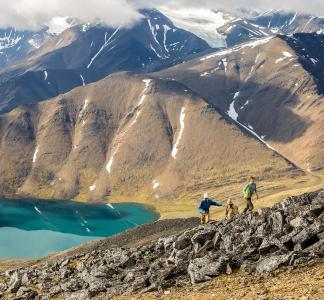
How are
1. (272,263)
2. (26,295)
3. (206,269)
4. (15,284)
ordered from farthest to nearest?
(15,284) → (26,295) → (206,269) → (272,263)

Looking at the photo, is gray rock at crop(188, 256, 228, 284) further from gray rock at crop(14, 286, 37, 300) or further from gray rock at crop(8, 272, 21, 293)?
gray rock at crop(8, 272, 21, 293)

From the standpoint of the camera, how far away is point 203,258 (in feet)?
107

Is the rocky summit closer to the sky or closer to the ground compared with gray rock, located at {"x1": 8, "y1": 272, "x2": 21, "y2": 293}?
closer to the sky

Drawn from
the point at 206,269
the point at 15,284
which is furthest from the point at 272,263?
the point at 15,284

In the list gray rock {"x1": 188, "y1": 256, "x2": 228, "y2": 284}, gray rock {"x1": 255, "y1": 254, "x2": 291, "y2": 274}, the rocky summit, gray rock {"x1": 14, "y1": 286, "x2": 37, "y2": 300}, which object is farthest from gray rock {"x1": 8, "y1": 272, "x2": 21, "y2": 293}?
gray rock {"x1": 255, "y1": 254, "x2": 291, "y2": 274}

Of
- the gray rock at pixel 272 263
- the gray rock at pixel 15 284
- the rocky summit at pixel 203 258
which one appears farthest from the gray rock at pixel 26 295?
the gray rock at pixel 272 263

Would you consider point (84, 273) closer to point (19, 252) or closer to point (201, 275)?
point (201, 275)

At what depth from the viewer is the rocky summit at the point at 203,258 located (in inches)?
1205

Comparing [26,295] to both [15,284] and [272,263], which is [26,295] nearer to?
[15,284]

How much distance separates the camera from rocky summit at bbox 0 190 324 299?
1205 inches

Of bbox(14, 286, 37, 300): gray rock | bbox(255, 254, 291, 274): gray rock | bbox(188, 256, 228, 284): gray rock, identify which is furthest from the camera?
bbox(14, 286, 37, 300): gray rock

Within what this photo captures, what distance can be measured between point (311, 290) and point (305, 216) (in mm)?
9878

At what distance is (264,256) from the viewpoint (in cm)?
3105

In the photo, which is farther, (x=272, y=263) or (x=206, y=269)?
(x=206, y=269)
